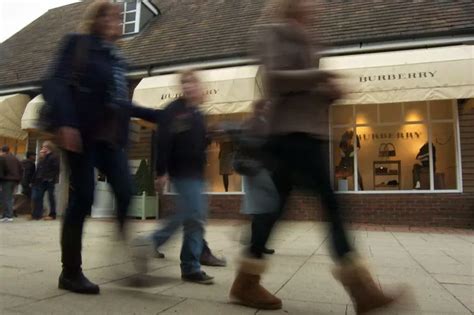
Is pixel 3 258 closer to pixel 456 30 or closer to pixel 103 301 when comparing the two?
pixel 103 301

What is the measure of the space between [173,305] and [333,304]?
1.06m

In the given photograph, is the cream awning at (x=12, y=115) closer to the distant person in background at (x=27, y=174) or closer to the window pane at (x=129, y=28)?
the distant person in background at (x=27, y=174)

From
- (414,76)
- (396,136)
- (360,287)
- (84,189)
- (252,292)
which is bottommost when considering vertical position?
(252,292)

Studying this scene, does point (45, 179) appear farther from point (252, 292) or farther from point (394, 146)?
point (252, 292)

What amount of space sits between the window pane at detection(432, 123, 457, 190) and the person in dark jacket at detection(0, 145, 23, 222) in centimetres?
988

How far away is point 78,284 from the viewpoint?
303cm

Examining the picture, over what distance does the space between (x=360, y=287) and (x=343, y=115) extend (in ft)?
30.0

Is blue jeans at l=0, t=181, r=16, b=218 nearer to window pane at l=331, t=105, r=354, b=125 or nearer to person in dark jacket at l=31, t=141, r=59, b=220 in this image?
person in dark jacket at l=31, t=141, r=59, b=220

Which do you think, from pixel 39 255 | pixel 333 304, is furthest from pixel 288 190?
pixel 39 255

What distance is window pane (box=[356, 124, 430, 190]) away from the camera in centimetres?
1076

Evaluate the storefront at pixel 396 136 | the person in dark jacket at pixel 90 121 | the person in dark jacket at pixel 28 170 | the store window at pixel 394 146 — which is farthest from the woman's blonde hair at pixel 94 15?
the person in dark jacket at pixel 28 170

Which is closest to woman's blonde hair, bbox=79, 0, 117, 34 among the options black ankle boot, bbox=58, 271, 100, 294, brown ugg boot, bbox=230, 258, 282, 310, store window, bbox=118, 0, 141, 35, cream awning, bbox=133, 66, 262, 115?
black ankle boot, bbox=58, 271, 100, 294

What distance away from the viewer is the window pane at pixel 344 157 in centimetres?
1095

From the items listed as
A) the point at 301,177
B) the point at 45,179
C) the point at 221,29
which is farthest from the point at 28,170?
the point at 301,177
